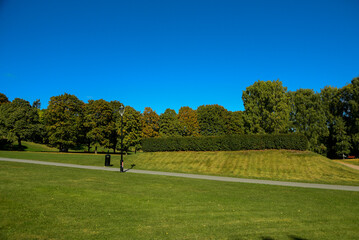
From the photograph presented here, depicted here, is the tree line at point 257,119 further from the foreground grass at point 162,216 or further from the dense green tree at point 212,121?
the foreground grass at point 162,216

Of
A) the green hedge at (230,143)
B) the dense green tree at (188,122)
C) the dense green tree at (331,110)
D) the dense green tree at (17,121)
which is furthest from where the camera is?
the dense green tree at (188,122)

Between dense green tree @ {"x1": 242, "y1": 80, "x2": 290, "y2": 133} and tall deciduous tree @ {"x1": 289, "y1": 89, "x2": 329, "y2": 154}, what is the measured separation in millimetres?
2768

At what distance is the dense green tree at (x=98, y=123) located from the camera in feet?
154

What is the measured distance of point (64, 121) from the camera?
47.0 metres

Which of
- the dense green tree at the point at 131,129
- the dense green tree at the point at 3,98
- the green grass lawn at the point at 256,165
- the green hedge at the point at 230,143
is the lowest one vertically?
the green grass lawn at the point at 256,165

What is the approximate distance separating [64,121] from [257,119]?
40.5 metres

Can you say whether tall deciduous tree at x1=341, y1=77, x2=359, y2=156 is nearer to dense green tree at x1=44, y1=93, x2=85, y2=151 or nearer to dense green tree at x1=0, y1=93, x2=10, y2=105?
dense green tree at x1=44, y1=93, x2=85, y2=151

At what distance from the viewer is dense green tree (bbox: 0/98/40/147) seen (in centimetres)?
4591

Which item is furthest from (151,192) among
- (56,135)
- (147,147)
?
(56,135)

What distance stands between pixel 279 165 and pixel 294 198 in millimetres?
15163

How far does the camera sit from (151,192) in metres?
10.3

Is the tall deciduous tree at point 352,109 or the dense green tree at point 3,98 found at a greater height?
the dense green tree at point 3,98

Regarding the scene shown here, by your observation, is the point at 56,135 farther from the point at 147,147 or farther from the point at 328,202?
the point at 328,202

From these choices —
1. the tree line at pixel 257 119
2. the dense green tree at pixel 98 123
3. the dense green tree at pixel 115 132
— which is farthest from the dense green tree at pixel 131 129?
the dense green tree at pixel 98 123
